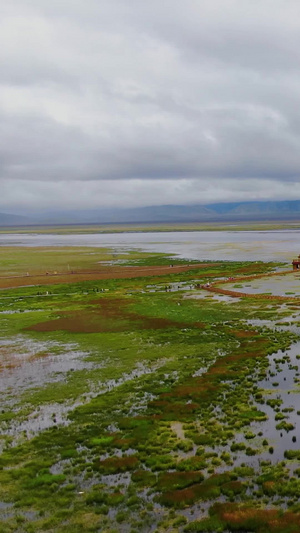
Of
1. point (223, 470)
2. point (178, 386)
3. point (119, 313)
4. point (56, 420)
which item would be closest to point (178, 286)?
point (119, 313)

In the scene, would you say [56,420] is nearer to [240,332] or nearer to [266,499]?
[266,499]

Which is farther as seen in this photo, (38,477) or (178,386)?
(178,386)

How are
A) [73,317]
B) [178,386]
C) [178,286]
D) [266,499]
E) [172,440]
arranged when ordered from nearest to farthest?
[266,499], [172,440], [178,386], [73,317], [178,286]

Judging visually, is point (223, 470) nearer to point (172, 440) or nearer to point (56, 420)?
point (172, 440)

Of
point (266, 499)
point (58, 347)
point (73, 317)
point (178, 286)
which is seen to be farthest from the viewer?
point (178, 286)

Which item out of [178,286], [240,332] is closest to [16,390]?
[240,332]

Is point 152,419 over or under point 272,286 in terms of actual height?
under

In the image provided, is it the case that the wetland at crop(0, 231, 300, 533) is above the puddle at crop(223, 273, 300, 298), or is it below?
below

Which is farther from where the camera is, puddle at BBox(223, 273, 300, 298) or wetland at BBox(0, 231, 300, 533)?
puddle at BBox(223, 273, 300, 298)
